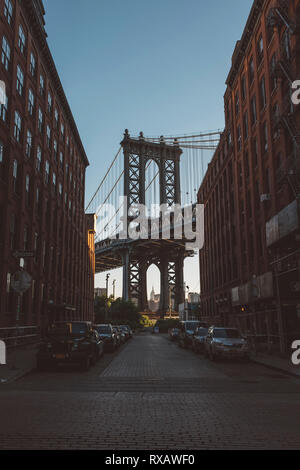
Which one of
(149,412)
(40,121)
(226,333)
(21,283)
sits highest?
(40,121)

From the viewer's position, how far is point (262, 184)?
31656 mm

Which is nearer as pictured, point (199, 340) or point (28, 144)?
point (199, 340)

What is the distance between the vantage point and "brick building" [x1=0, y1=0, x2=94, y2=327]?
25984 mm

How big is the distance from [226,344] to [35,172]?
19.8 metres

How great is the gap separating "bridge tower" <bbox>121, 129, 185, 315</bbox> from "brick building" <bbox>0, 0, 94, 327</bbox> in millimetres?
42456

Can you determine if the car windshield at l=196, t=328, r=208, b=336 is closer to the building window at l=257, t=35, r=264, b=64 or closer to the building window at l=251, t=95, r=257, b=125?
the building window at l=251, t=95, r=257, b=125

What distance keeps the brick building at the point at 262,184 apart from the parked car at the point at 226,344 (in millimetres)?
2820

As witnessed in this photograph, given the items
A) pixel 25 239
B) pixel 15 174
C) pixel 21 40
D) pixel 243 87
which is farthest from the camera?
pixel 243 87

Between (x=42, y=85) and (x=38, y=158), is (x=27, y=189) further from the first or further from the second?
(x=42, y=85)

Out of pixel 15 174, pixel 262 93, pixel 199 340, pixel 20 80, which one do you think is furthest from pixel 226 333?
pixel 20 80

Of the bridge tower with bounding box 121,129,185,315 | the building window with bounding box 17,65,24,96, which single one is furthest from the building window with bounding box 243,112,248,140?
the bridge tower with bounding box 121,129,185,315

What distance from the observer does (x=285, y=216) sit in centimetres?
2011

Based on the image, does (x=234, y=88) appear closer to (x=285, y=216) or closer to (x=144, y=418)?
(x=285, y=216)

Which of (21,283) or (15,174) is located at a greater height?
(15,174)
